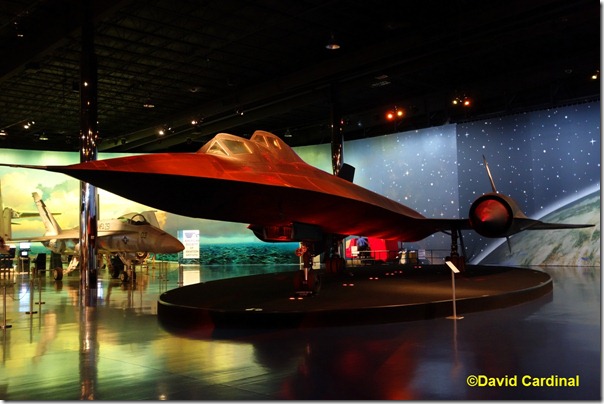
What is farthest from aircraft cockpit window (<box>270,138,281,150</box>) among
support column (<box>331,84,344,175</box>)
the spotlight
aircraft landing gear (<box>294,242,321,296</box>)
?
the spotlight

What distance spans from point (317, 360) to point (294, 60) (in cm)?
1408

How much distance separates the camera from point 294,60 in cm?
1752

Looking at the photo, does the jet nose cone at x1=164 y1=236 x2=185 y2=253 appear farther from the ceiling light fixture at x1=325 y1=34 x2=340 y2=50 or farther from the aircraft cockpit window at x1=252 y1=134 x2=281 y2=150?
the aircraft cockpit window at x1=252 y1=134 x2=281 y2=150

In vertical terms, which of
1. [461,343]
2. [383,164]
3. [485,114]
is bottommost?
[461,343]

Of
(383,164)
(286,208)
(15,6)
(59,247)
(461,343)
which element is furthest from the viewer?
(383,164)

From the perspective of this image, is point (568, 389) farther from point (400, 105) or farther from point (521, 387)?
point (400, 105)

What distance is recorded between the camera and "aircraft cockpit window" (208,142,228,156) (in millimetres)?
7270

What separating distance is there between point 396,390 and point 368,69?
1425cm

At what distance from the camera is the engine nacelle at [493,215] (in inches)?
440

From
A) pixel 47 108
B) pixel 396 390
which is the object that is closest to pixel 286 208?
pixel 396 390

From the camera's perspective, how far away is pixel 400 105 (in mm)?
22484

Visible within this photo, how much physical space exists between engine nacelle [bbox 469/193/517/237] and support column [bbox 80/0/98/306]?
952 centimetres

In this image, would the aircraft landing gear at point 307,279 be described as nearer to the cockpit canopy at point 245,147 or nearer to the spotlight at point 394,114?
the cockpit canopy at point 245,147

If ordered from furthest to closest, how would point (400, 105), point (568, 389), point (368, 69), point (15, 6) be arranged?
1. point (400, 105)
2. point (368, 69)
3. point (15, 6)
4. point (568, 389)
